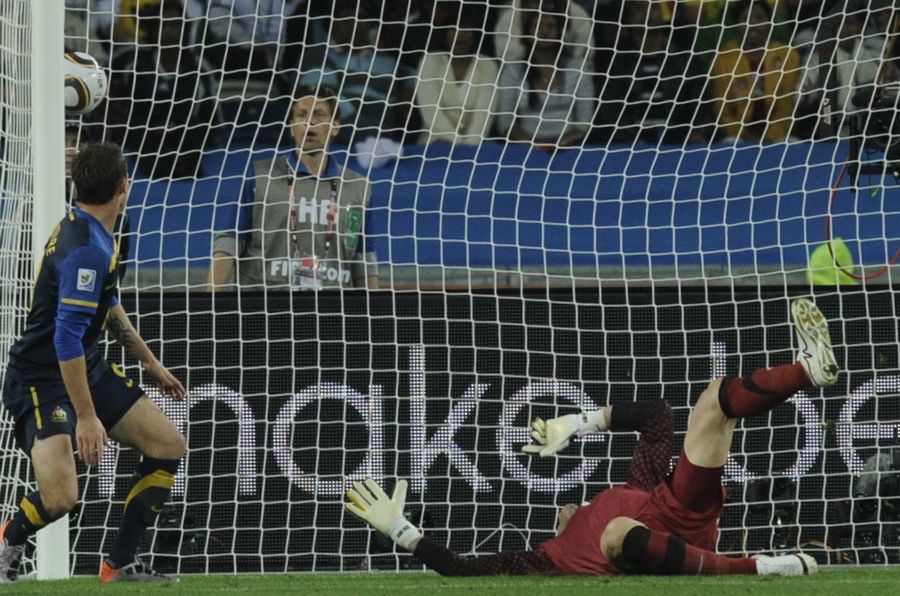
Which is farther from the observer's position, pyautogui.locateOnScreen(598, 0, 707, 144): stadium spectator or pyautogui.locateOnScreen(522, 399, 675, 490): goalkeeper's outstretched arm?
pyautogui.locateOnScreen(598, 0, 707, 144): stadium spectator

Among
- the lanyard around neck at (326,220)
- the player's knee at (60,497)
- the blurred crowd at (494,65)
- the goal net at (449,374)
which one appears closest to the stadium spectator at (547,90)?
the blurred crowd at (494,65)

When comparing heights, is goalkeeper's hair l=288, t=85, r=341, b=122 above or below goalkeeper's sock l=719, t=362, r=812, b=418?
above

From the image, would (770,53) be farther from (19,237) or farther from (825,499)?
(19,237)

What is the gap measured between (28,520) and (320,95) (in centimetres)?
333

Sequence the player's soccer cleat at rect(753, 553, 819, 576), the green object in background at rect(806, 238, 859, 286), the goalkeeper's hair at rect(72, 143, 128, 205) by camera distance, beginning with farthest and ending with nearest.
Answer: the green object in background at rect(806, 238, 859, 286) → the player's soccer cleat at rect(753, 553, 819, 576) → the goalkeeper's hair at rect(72, 143, 128, 205)

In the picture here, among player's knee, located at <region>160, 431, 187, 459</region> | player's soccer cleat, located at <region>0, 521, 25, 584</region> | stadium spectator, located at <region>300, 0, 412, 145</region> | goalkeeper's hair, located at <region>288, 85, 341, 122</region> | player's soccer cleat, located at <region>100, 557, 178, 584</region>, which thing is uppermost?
stadium spectator, located at <region>300, 0, 412, 145</region>

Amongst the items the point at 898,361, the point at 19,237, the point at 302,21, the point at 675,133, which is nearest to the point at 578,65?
the point at 675,133

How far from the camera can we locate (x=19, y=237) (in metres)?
6.81

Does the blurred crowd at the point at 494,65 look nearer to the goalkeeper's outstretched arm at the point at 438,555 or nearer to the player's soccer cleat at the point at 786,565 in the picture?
the goalkeeper's outstretched arm at the point at 438,555

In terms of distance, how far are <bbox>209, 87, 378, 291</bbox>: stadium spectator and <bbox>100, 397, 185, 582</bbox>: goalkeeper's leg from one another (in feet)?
6.87

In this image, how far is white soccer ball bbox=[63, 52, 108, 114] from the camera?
6.89 metres

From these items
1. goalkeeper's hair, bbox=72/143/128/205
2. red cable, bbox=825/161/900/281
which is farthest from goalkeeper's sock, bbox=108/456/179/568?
red cable, bbox=825/161/900/281

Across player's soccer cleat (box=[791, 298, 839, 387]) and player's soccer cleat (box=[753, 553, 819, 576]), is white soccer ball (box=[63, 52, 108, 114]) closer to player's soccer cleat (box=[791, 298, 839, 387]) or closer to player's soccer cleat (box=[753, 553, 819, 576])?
player's soccer cleat (box=[791, 298, 839, 387])

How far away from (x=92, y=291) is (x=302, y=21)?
4.85 m
